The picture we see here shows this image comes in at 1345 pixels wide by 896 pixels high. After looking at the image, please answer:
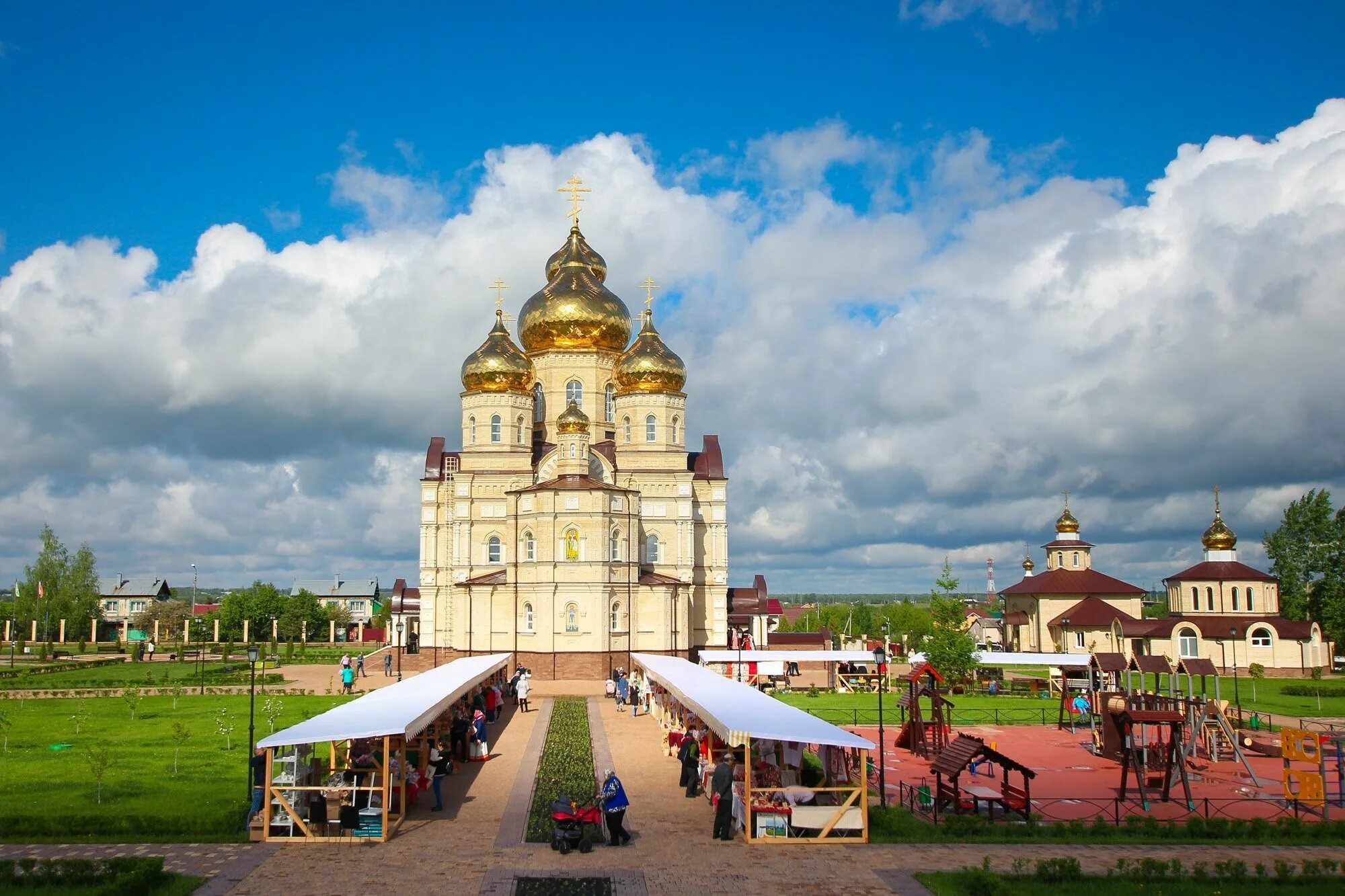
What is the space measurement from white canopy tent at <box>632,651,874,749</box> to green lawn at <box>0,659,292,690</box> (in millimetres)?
24258

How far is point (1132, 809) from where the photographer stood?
61.5 feet

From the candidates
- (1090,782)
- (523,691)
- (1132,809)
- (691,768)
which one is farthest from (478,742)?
(1132,809)

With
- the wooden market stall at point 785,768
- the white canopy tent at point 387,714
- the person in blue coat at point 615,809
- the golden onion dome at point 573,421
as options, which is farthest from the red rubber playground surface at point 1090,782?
the golden onion dome at point 573,421

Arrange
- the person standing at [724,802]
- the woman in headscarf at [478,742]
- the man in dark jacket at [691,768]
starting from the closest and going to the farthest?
the person standing at [724,802] < the man in dark jacket at [691,768] < the woman in headscarf at [478,742]

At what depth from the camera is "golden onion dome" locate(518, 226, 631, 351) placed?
50500 millimetres

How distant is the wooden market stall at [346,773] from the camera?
1580cm

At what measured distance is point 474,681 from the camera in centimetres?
2556

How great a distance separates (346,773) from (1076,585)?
4884cm

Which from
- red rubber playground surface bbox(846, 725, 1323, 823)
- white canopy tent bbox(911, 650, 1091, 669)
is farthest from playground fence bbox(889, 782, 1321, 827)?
white canopy tent bbox(911, 650, 1091, 669)

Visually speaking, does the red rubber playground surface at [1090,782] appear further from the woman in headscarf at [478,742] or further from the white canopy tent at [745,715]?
the woman in headscarf at [478,742]

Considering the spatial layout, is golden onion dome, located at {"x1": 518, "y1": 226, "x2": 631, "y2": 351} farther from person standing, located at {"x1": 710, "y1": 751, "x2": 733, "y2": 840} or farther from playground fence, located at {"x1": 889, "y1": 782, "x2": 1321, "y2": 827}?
person standing, located at {"x1": 710, "y1": 751, "x2": 733, "y2": 840}

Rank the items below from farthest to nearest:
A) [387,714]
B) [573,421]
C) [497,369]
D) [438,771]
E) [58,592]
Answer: [58,592] → [497,369] → [573,421] → [438,771] → [387,714]

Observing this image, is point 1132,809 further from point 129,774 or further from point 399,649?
point 399,649

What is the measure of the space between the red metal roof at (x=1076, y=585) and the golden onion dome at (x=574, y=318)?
83.5 feet
